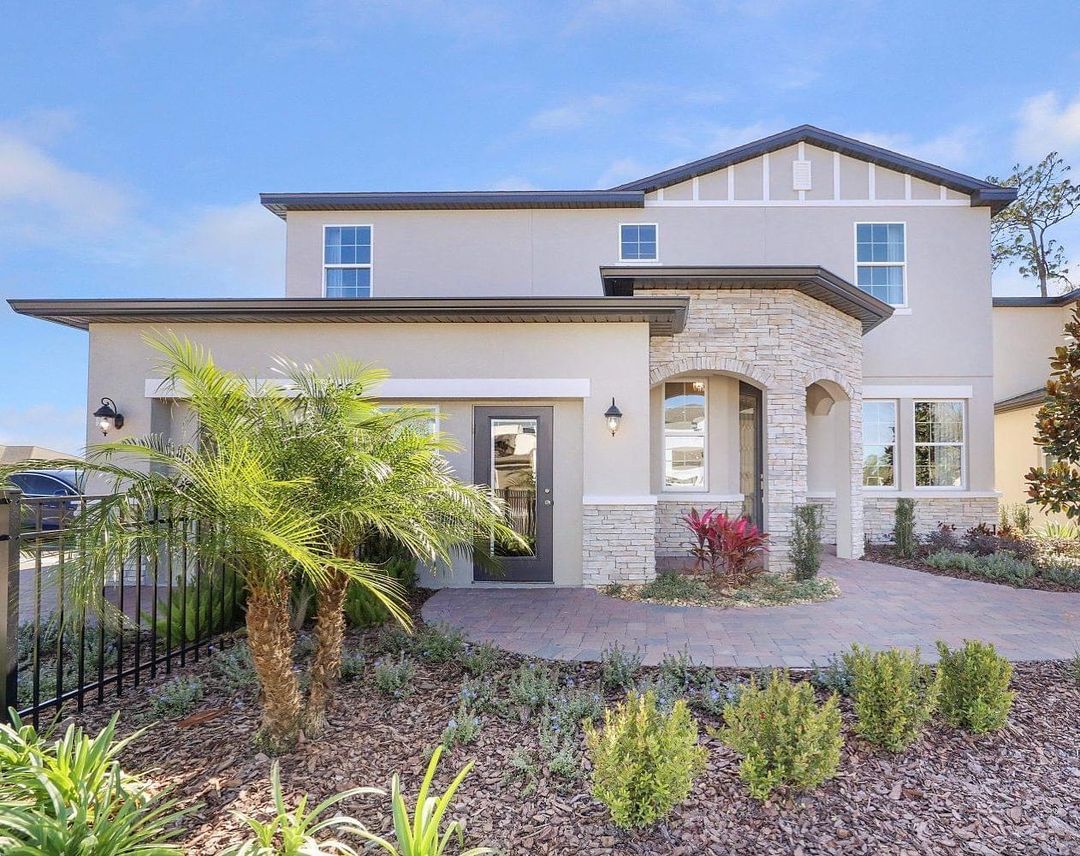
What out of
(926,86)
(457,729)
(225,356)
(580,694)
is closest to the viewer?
(457,729)

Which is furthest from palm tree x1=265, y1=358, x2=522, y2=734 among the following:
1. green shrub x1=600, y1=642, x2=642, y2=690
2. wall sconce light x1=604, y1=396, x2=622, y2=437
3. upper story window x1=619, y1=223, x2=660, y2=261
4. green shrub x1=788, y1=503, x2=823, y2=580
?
upper story window x1=619, y1=223, x2=660, y2=261

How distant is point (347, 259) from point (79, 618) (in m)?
10.4

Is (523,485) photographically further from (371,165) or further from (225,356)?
(371,165)

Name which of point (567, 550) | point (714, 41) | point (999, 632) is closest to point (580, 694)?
point (567, 550)

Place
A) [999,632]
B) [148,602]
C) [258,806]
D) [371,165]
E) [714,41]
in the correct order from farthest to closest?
1. [371,165]
2. [714,41]
3. [148,602]
4. [999,632]
5. [258,806]

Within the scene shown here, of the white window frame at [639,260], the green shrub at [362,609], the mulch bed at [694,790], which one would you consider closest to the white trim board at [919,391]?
the white window frame at [639,260]

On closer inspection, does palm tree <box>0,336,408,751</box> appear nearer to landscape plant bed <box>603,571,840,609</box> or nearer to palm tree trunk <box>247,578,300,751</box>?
palm tree trunk <box>247,578,300,751</box>

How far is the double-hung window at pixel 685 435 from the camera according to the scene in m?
10.3

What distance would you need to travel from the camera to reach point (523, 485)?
7.83 m

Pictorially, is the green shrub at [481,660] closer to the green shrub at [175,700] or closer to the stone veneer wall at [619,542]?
the green shrub at [175,700]

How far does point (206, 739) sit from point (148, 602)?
14.7 ft

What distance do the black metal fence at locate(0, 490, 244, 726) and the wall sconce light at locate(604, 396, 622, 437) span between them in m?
4.66

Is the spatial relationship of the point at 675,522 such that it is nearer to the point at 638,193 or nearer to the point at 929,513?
the point at 929,513

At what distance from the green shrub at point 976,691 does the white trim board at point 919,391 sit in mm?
9069
